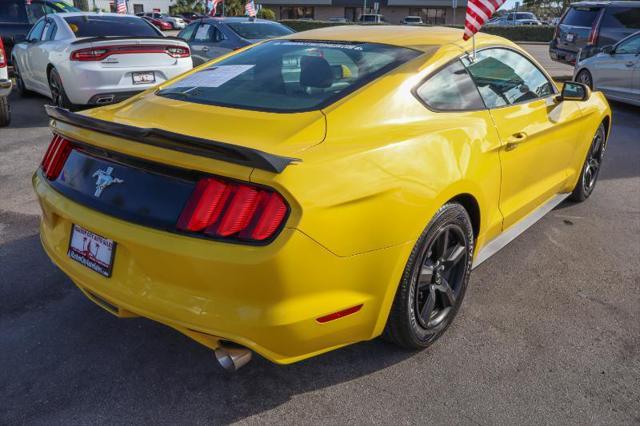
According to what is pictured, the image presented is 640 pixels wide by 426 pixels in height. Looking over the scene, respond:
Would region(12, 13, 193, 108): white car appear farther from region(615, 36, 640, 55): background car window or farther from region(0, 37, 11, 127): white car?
region(615, 36, 640, 55): background car window

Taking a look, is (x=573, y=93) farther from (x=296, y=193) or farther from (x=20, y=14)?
(x=20, y=14)

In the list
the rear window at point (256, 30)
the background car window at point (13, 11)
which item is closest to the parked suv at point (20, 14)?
the background car window at point (13, 11)

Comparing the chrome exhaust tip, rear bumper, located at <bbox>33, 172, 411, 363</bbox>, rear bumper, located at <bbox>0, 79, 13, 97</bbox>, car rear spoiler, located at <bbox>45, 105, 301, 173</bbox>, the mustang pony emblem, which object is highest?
car rear spoiler, located at <bbox>45, 105, 301, 173</bbox>

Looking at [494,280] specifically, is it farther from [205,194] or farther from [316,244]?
[205,194]

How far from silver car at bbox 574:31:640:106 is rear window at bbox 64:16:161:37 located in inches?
307

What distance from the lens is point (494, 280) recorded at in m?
3.65

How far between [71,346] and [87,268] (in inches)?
24.0

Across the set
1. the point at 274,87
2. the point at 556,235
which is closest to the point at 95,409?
the point at 274,87

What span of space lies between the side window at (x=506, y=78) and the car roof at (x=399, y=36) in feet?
0.32

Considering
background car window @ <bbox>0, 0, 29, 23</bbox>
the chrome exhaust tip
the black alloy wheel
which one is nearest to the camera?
the chrome exhaust tip

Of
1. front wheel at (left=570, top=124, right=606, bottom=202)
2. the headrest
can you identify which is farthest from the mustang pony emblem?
front wheel at (left=570, top=124, right=606, bottom=202)

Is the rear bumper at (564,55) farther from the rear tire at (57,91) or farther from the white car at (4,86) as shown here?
the white car at (4,86)

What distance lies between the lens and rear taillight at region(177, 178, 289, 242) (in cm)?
204

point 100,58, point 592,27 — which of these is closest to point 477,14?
point 100,58
